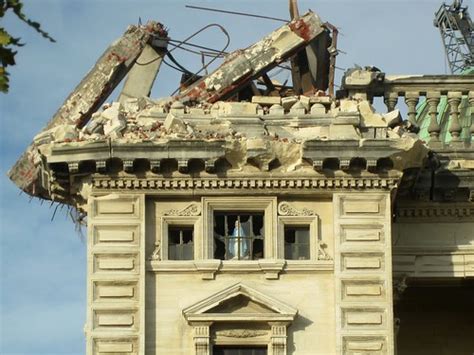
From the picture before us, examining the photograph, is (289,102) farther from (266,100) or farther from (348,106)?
(348,106)

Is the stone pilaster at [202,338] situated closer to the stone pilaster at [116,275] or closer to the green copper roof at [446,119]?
the stone pilaster at [116,275]

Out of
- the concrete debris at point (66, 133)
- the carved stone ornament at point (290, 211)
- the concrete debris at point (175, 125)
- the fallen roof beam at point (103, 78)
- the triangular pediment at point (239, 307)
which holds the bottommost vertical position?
the triangular pediment at point (239, 307)

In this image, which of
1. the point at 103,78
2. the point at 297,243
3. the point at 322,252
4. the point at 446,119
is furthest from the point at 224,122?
the point at 446,119

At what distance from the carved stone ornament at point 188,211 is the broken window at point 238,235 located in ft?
1.16

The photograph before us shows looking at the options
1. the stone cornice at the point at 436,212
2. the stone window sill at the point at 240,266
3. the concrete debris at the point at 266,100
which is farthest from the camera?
the stone cornice at the point at 436,212

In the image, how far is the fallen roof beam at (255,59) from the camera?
29.6 m

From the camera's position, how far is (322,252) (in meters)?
27.1

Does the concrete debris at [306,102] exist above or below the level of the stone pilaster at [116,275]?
above

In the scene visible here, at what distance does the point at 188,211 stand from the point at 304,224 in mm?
2139

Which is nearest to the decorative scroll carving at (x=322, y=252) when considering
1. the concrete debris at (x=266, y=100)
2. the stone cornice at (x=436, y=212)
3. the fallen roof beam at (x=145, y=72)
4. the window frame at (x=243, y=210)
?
the window frame at (x=243, y=210)

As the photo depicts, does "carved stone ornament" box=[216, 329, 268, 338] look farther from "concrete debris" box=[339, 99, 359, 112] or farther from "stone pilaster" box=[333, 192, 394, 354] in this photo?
"concrete debris" box=[339, 99, 359, 112]

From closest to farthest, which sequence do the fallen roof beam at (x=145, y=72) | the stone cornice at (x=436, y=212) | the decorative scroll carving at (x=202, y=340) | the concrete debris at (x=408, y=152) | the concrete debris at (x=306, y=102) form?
the decorative scroll carving at (x=202, y=340), the concrete debris at (x=408, y=152), the concrete debris at (x=306, y=102), the stone cornice at (x=436, y=212), the fallen roof beam at (x=145, y=72)

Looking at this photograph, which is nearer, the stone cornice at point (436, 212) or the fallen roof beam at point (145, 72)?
the stone cornice at point (436, 212)

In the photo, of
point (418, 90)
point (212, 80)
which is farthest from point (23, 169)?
point (418, 90)
